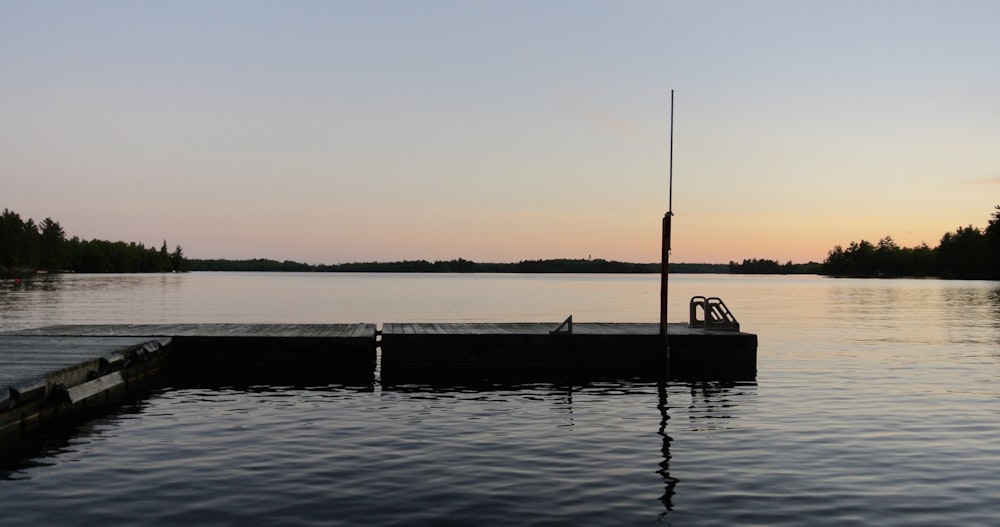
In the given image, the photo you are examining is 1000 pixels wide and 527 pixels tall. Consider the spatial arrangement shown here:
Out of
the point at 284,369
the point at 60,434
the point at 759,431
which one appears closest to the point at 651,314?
the point at 284,369

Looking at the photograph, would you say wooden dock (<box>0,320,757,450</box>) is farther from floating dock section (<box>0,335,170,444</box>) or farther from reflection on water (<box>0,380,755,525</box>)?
reflection on water (<box>0,380,755,525</box>)

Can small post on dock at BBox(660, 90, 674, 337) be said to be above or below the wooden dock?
above

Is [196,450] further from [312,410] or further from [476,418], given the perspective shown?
[476,418]

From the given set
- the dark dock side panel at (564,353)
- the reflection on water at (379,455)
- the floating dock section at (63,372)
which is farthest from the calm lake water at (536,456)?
the dark dock side panel at (564,353)

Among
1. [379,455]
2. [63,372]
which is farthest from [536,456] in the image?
[63,372]

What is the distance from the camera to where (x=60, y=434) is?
1590 centimetres

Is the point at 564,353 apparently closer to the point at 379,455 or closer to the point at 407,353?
the point at 407,353

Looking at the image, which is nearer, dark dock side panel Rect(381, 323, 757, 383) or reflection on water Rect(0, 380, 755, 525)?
reflection on water Rect(0, 380, 755, 525)

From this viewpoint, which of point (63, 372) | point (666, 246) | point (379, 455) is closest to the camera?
point (379, 455)

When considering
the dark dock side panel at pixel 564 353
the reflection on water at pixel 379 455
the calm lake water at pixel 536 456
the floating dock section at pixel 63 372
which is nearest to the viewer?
the calm lake water at pixel 536 456

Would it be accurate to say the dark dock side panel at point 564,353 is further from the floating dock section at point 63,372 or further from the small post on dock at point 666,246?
the floating dock section at point 63,372

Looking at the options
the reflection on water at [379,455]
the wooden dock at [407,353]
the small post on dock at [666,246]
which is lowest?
the reflection on water at [379,455]

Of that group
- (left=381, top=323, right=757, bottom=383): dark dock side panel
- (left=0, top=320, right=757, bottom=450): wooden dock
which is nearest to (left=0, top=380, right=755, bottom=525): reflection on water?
(left=0, top=320, right=757, bottom=450): wooden dock

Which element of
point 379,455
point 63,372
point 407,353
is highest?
point 63,372
